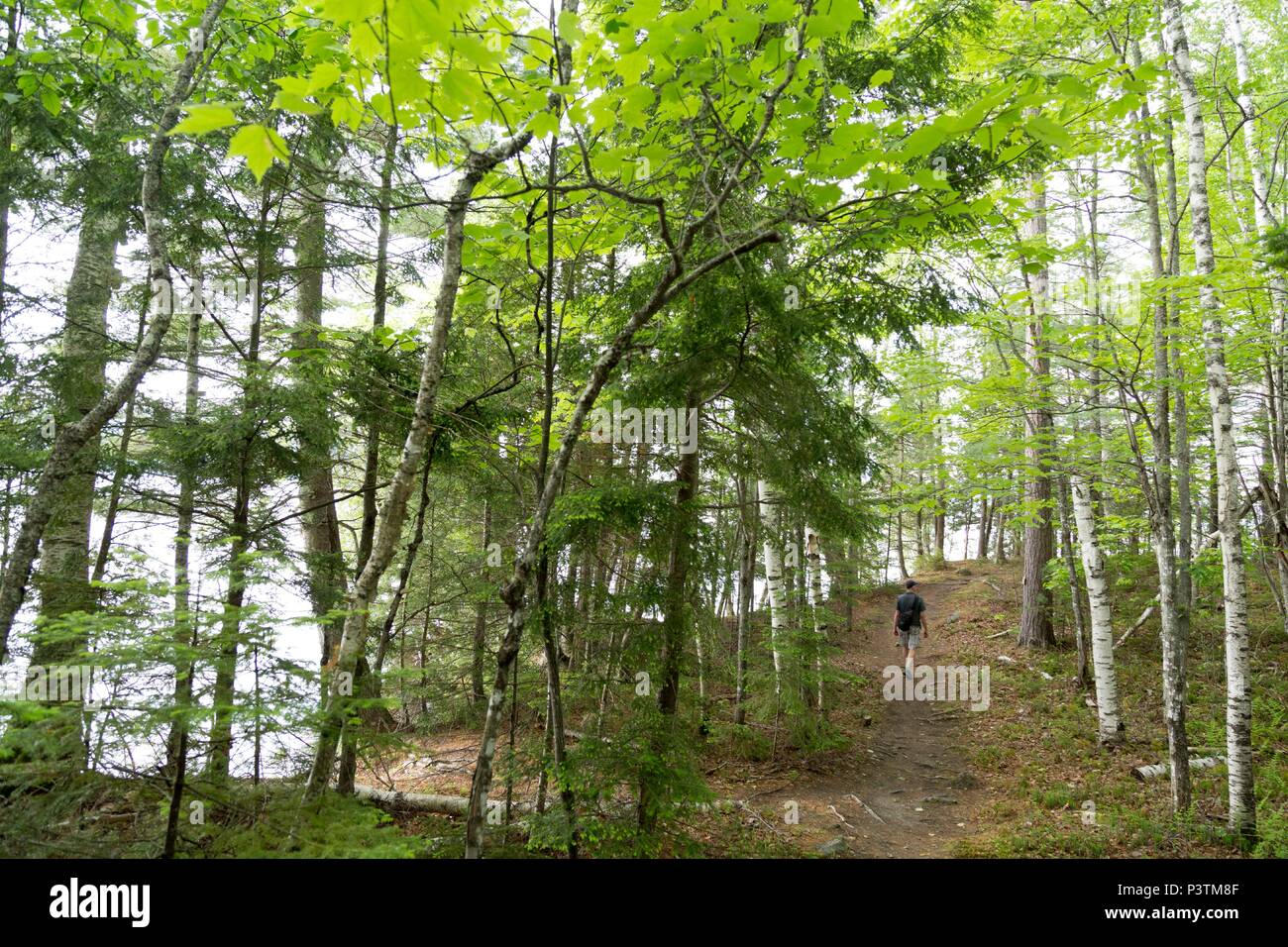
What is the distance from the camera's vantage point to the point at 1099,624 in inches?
344

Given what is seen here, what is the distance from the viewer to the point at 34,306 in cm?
597

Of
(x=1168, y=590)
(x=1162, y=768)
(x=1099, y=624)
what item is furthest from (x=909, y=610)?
(x=1168, y=590)

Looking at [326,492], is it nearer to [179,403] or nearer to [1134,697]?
[179,403]

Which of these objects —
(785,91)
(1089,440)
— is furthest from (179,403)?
(1089,440)

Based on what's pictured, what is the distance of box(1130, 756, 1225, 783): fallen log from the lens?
23.9ft

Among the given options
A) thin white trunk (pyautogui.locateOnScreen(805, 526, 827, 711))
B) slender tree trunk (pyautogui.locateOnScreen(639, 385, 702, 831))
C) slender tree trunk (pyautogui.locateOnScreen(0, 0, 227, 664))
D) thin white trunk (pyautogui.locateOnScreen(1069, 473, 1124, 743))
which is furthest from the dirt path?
slender tree trunk (pyautogui.locateOnScreen(0, 0, 227, 664))

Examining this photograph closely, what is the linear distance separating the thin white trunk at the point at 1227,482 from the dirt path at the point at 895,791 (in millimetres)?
2816

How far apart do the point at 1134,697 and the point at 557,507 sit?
10.8 m

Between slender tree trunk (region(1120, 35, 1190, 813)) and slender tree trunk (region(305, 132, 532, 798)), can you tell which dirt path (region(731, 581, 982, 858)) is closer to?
slender tree trunk (region(1120, 35, 1190, 813))

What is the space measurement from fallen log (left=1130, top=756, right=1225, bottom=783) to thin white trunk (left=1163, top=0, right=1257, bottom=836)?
189 centimetres

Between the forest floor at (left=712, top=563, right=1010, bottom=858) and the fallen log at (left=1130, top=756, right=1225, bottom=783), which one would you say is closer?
the forest floor at (left=712, top=563, right=1010, bottom=858)
